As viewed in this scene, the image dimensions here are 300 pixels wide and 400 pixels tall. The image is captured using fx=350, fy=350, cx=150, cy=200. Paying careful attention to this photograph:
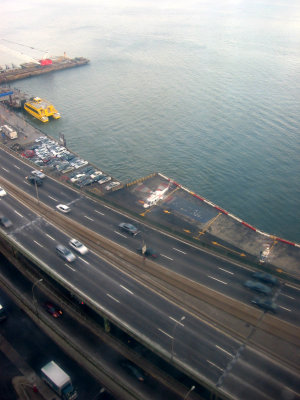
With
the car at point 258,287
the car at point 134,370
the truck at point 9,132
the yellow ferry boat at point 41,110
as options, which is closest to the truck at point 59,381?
the car at point 134,370

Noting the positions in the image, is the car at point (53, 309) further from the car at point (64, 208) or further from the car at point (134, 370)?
the car at point (64, 208)

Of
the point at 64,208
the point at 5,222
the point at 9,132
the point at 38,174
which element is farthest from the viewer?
the point at 9,132

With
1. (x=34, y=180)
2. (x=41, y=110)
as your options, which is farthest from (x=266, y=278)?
(x=41, y=110)

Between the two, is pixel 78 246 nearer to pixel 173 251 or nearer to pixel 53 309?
pixel 53 309

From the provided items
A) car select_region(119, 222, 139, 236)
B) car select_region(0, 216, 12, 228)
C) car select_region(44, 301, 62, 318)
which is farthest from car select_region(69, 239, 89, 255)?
car select_region(0, 216, 12, 228)

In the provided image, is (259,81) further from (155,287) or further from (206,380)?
(206,380)

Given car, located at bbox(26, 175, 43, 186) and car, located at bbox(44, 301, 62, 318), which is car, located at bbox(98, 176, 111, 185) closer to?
car, located at bbox(26, 175, 43, 186)

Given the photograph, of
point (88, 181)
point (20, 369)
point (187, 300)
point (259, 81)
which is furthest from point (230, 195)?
point (259, 81)
